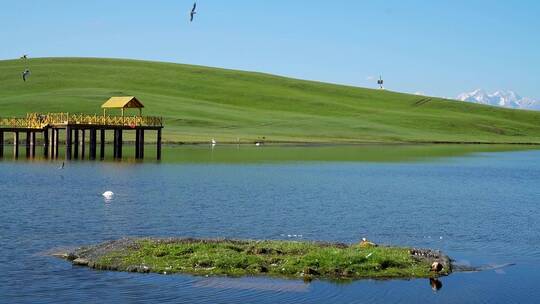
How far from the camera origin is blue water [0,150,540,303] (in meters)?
25.4

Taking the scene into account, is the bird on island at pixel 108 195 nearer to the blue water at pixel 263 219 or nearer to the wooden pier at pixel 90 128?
the blue water at pixel 263 219

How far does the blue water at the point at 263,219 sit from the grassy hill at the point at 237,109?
5073cm

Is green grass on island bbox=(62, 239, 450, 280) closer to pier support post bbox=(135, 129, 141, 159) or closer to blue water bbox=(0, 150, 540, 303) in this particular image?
blue water bbox=(0, 150, 540, 303)

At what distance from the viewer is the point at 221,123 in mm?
140125

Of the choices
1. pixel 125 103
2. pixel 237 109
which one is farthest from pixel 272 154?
pixel 237 109

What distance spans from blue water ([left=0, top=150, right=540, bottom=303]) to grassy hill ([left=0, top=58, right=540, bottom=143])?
5073 centimetres

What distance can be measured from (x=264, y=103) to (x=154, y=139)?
64.7 m

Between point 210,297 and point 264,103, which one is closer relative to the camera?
point 210,297

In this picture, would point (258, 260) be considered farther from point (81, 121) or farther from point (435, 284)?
point (81, 121)

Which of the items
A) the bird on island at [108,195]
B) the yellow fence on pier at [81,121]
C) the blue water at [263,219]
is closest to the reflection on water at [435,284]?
the blue water at [263,219]

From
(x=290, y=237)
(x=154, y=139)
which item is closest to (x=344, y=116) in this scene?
(x=154, y=139)

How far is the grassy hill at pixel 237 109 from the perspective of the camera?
136 meters

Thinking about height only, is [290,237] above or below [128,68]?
below

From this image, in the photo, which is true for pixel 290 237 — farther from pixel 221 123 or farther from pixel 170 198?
pixel 221 123
